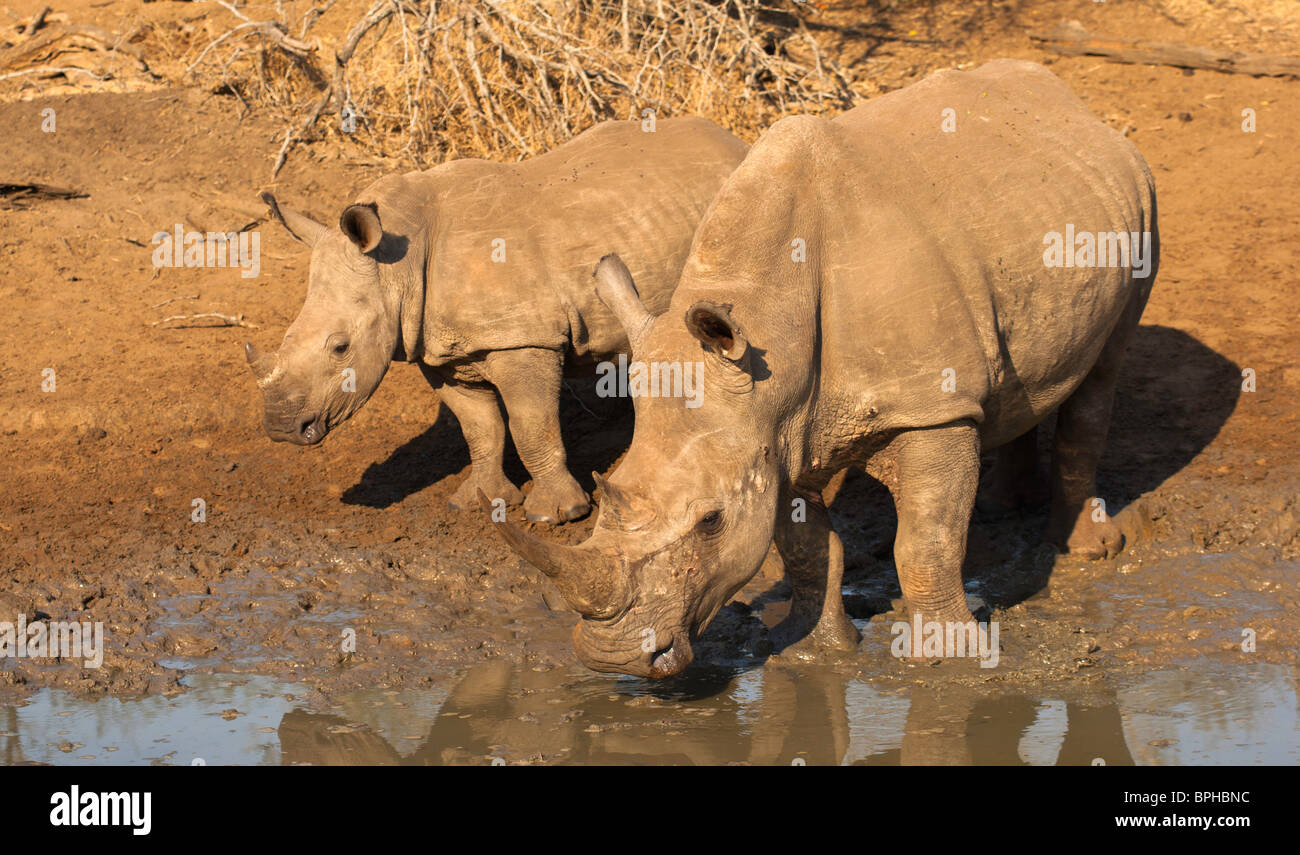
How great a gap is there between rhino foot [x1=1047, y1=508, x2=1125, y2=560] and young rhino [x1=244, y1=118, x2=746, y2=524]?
2.54 metres

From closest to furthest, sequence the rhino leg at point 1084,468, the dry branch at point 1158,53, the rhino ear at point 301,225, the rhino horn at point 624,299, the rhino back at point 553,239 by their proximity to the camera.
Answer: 1. the rhino horn at point 624,299
2. the rhino leg at point 1084,468
3. the rhino back at point 553,239
4. the rhino ear at point 301,225
5. the dry branch at point 1158,53

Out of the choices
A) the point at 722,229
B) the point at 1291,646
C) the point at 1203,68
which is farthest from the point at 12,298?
the point at 1203,68

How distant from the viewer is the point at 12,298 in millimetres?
10953

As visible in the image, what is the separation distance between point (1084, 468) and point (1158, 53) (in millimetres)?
8146

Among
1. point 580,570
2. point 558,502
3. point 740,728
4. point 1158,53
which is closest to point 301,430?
point 558,502

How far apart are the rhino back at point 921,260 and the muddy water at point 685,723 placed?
115 cm

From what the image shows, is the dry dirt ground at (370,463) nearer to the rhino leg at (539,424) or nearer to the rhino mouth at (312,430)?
the rhino leg at (539,424)

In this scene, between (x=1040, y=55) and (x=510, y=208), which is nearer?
(x=510, y=208)

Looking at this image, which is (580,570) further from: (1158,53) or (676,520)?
(1158,53)

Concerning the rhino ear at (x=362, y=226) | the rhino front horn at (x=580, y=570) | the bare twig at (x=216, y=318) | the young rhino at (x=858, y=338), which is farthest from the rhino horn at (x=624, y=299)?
the bare twig at (x=216, y=318)

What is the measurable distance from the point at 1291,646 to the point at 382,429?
18.5 ft

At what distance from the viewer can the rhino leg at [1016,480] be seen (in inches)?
322

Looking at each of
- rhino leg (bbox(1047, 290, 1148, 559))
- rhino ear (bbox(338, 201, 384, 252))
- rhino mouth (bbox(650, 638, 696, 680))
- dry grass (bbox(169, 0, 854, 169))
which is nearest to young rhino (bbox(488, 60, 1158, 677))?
rhino mouth (bbox(650, 638, 696, 680))

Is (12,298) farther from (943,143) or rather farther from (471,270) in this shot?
(943,143)
